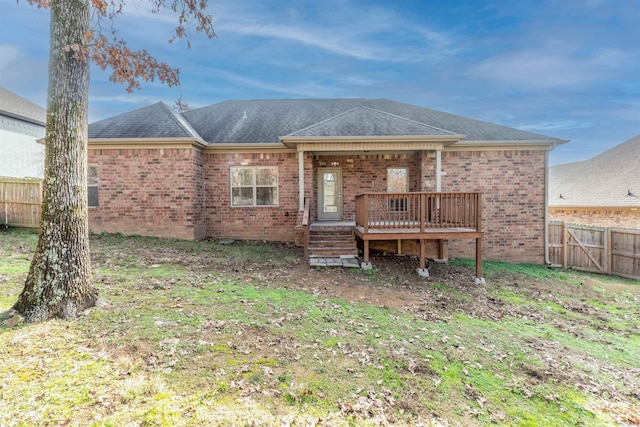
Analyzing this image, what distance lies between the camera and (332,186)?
12055 millimetres

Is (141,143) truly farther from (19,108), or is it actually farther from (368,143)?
(19,108)

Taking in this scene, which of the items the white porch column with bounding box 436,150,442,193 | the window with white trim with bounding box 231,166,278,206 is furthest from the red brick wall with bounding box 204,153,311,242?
the white porch column with bounding box 436,150,442,193

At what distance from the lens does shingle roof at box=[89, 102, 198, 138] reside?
1035 centimetres

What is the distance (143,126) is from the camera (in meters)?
10.8

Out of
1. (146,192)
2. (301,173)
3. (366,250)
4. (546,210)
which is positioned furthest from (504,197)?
(146,192)

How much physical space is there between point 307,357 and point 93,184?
1073cm

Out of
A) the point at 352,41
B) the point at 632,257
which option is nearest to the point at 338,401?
the point at 632,257

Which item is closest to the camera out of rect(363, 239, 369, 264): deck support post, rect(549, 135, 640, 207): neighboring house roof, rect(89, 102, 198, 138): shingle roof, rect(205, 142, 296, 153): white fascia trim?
rect(363, 239, 369, 264): deck support post

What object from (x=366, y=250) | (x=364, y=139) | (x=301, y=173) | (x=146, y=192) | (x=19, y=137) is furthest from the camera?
(x=19, y=137)

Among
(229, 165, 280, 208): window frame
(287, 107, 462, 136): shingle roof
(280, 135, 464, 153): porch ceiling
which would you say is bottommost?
(229, 165, 280, 208): window frame

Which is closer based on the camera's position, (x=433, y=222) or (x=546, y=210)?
(x=433, y=222)

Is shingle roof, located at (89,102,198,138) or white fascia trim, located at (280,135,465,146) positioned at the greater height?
shingle roof, located at (89,102,198,138)

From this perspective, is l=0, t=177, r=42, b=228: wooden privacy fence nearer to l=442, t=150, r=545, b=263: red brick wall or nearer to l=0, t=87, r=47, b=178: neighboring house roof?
l=0, t=87, r=47, b=178: neighboring house roof

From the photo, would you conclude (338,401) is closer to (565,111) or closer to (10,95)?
(10,95)
